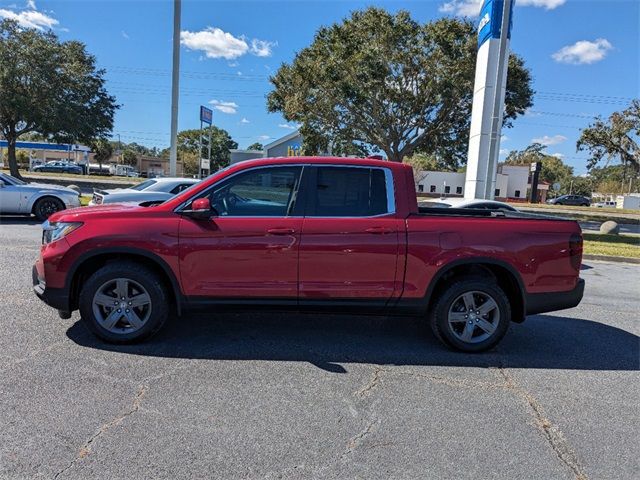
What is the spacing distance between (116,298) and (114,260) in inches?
13.8

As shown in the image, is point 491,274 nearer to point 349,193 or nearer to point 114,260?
point 349,193

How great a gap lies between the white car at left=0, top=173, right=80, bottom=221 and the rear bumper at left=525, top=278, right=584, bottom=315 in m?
12.1

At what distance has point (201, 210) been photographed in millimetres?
4273

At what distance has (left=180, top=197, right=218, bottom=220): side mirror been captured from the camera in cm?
428

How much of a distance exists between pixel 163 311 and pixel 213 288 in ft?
1.68

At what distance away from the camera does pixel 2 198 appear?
12.7m

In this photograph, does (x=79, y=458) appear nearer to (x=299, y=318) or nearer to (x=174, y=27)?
(x=299, y=318)

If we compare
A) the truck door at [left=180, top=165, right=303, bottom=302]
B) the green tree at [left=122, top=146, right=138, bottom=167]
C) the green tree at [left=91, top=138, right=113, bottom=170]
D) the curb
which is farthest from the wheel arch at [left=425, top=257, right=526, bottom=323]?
the green tree at [left=122, top=146, right=138, bottom=167]

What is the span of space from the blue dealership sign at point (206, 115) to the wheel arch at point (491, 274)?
27.7m

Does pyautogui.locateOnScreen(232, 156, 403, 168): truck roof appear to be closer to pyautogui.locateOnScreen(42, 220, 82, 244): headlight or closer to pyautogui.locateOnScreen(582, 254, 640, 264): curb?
pyautogui.locateOnScreen(42, 220, 82, 244): headlight

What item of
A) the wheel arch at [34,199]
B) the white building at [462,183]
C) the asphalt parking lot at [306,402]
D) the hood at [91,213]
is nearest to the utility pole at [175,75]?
the wheel arch at [34,199]

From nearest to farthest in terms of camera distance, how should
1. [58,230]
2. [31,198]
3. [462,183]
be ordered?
[58,230], [31,198], [462,183]

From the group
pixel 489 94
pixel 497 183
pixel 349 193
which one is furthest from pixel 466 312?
pixel 497 183

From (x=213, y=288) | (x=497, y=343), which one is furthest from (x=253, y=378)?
(x=497, y=343)
